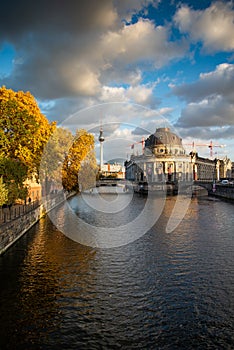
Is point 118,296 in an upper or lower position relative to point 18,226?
lower

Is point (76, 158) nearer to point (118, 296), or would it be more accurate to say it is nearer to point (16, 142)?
point (16, 142)

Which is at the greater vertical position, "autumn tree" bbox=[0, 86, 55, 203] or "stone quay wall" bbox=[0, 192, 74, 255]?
"autumn tree" bbox=[0, 86, 55, 203]

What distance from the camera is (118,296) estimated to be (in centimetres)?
1566

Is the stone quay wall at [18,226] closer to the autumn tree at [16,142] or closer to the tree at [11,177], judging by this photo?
the tree at [11,177]

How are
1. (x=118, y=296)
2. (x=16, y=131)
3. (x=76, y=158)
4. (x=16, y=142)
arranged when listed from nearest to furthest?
(x=118, y=296)
(x=16, y=131)
(x=16, y=142)
(x=76, y=158)

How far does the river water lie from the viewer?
12.0 metres

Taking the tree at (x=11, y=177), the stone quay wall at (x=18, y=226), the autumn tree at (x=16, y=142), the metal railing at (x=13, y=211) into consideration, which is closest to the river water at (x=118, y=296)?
the stone quay wall at (x=18, y=226)

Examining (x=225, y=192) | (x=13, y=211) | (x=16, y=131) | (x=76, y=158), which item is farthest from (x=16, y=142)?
(x=225, y=192)

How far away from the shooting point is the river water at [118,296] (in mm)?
12016

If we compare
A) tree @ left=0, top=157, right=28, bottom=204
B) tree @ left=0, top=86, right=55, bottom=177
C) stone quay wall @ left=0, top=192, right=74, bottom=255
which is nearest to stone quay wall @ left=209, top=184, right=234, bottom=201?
stone quay wall @ left=0, top=192, right=74, bottom=255

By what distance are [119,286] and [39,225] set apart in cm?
2055

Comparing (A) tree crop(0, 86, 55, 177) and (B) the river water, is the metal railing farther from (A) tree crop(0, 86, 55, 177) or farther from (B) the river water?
(A) tree crop(0, 86, 55, 177)

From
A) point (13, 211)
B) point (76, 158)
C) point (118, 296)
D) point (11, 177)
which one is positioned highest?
point (76, 158)

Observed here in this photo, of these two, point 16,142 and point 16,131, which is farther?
point 16,142
